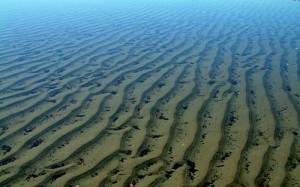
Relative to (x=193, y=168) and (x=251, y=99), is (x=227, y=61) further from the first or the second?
(x=193, y=168)

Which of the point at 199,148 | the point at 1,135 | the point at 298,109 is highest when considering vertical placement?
the point at 1,135

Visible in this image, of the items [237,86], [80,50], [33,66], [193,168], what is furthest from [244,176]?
[80,50]

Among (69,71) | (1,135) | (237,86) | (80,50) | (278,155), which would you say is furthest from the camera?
(80,50)

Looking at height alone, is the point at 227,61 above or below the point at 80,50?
below

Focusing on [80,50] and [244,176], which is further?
[80,50]

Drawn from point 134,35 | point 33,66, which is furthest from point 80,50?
point 134,35

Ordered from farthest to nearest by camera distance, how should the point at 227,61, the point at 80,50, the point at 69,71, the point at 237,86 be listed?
the point at 80,50, the point at 227,61, the point at 69,71, the point at 237,86
